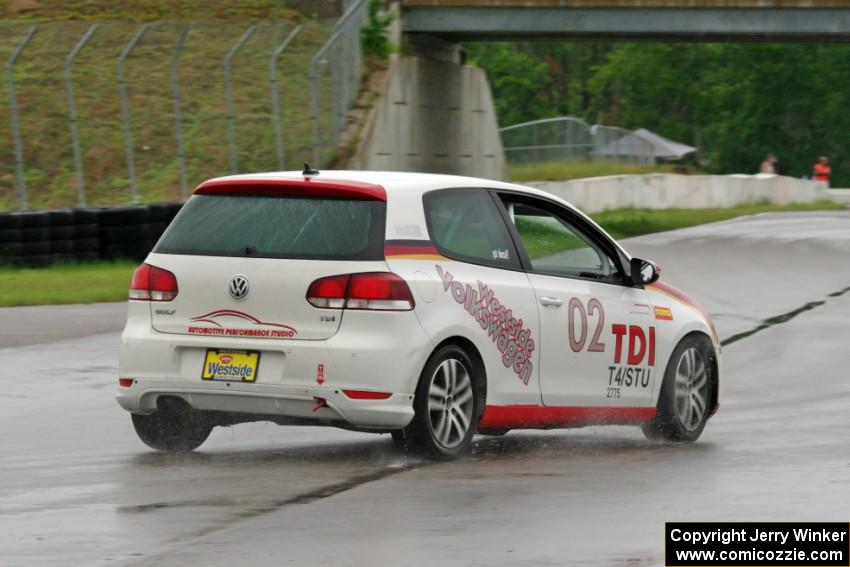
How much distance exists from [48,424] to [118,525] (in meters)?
3.77

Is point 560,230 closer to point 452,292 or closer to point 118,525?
point 452,292

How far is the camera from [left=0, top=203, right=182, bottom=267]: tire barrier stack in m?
23.9

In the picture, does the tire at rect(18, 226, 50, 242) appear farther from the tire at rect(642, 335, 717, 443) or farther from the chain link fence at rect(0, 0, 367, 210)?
the tire at rect(642, 335, 717, 443)

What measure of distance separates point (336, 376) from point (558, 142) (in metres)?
44.8

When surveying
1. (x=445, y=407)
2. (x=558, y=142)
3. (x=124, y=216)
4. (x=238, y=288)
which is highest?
(x=238, y=288)

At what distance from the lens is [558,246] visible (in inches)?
384

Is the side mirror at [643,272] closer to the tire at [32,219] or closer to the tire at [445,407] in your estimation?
the tire at [445,407]

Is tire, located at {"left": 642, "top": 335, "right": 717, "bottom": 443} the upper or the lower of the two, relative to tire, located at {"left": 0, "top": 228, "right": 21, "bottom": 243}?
upper

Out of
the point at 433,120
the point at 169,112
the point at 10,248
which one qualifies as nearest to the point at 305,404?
the point at 10,248

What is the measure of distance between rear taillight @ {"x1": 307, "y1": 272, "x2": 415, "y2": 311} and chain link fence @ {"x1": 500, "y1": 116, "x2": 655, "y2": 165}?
4149 cm

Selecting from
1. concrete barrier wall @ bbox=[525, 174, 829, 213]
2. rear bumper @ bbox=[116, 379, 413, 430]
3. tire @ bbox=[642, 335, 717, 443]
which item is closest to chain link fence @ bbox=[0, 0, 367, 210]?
concrete barrier wall @ bbox=[525, 174, 829, 213]

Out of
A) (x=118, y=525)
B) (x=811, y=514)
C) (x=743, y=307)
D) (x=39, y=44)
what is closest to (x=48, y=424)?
(x=118, y=525)

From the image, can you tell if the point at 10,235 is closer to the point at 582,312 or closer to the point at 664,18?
the point at 582,312

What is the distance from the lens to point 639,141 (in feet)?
201
